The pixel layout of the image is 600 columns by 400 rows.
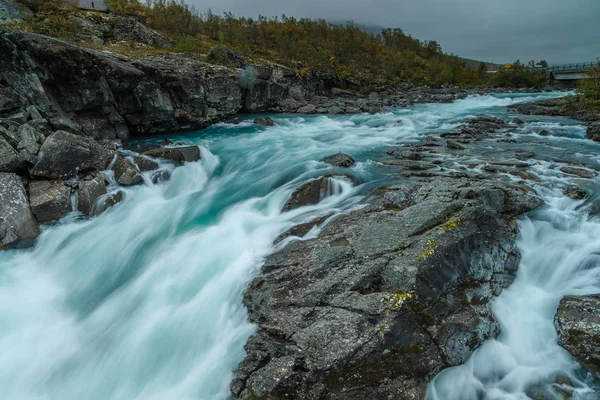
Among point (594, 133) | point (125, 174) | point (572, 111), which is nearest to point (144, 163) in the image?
point (125, 174)

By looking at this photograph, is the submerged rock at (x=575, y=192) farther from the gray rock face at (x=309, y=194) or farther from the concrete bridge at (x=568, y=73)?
the concrete bridge at (x=568, y=73)

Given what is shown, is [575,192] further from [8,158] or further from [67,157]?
[8,158]

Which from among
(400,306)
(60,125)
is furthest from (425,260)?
(60,125)

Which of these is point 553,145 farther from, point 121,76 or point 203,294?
point 121,76

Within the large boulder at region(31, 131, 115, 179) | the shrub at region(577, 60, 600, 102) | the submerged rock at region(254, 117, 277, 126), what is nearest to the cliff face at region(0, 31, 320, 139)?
the submerged rock at region(254, 117, 277, 126)

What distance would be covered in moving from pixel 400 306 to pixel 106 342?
18.0 feet

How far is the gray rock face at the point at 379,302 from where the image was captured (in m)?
4.47

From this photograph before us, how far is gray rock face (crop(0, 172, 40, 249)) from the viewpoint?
8570 millimetres

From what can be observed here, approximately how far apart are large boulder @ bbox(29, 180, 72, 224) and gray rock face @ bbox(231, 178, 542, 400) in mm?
6937

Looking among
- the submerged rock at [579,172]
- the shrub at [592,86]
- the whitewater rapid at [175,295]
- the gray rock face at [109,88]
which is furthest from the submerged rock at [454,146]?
the shrub at [592,86]

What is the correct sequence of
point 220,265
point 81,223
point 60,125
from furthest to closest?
1. point 60,125
2. point 81,223
3. point 220,265

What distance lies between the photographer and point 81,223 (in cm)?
993

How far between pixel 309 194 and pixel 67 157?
8.02m

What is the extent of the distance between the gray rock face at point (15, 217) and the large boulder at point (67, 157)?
1.04 metres
